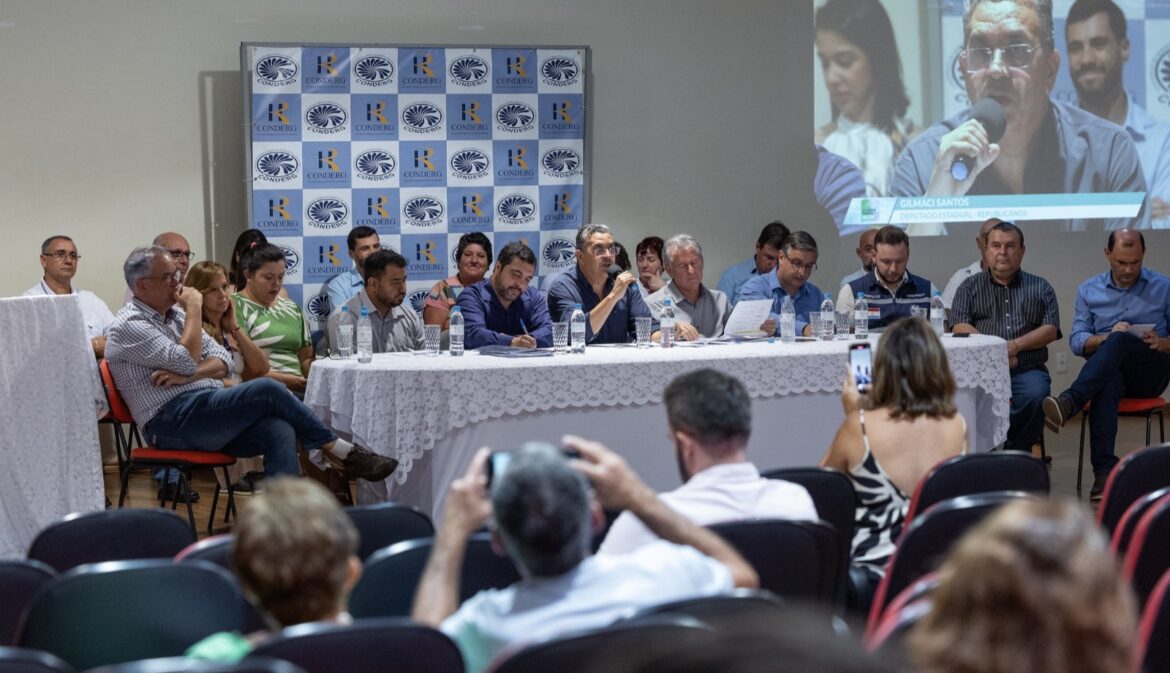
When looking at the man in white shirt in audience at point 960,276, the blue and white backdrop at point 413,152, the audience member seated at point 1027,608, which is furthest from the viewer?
the man in white shirt in audience at point 960,276

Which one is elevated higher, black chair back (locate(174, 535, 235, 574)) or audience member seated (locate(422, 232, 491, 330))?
audience member seated (locate(422, 232, 491, 330))

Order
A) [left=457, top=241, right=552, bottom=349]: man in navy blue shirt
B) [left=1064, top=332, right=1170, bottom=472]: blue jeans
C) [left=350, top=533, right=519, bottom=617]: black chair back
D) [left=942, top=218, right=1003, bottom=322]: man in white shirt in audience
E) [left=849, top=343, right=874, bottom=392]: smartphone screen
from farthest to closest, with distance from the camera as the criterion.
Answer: [left=942, top=218, right=1003, bottom=322]: man in white shirt in audience
[left=1064, top=332, right=1170, bottom=472]: blue jeans
[left=457, top=241, right=552, bottom=349]: man in navy blue shirt
[left=849, top=343, right=874, bottom=392]: smartphone screen
[left=350, top=533, right=519, bottom=617]: black chair back

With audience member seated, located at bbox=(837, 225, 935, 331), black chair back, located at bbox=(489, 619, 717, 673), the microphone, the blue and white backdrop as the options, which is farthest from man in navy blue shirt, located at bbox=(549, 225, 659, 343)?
black chair back, located at bbox=(489, 619, 717, 673)

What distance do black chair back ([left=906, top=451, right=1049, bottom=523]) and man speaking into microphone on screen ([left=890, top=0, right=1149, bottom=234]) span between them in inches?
210

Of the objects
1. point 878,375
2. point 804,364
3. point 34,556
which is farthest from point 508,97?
point 34,556

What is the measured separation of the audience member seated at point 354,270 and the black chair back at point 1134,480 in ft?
14.2

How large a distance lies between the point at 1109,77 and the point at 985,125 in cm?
85

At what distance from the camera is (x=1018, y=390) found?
6371 millimetres

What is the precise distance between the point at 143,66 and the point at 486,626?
19.9ft

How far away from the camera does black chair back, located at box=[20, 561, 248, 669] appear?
2.09m

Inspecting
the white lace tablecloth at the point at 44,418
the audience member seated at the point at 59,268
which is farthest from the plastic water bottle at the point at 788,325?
the audience member seated at the point at 59,268

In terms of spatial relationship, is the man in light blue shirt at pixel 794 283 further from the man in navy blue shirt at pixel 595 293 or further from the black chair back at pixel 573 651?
the black chair back at pixel 573 651

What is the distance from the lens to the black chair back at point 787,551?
2.37m

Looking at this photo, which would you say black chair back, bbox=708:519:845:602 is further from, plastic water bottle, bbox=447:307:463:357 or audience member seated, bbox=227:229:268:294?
audience member seated, bbox=227:229:268:294
